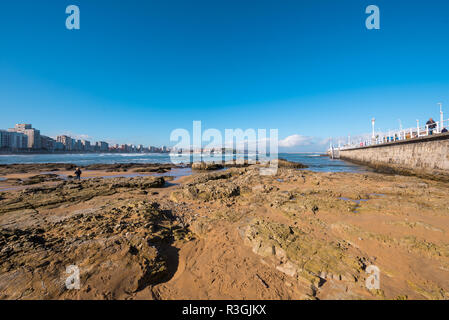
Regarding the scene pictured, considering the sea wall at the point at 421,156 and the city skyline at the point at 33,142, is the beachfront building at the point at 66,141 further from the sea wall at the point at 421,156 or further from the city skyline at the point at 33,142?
the sea wall at the point at 421,156

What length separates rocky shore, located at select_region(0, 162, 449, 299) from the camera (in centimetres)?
311

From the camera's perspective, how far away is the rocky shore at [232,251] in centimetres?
311

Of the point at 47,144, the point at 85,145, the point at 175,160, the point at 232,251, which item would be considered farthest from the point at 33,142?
the point at 232,251

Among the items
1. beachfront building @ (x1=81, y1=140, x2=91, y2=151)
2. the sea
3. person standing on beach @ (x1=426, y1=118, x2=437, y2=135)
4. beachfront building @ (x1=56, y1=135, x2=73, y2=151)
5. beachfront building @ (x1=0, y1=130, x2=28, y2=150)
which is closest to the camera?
person standing on beach @ (x1=426, y1=118, x2=437, y2=135)

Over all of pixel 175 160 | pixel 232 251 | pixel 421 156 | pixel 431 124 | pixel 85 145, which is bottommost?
pixel 232 251

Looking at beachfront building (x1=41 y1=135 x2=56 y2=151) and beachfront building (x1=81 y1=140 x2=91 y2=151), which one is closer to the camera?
beachfront building (x1=41 y1=135 x2=56 y2=151)

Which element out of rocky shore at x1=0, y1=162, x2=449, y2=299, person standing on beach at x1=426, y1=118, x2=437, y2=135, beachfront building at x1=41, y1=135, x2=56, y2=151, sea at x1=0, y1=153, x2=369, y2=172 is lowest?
rocky shore at x1=0, y1=162, x2=449, y2=299

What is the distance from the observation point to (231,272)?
363 centimetres

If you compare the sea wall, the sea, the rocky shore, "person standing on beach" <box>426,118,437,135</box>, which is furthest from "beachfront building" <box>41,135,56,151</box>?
"person standing on beach" <box>426,118,437,135</box>

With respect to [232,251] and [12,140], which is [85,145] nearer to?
[12,140]

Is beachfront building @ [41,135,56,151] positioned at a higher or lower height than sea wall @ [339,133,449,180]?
higher

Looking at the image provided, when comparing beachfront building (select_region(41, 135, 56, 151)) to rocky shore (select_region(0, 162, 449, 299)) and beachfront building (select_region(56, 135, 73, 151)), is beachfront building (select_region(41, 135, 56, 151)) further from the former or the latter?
rocky shore (select_region(0, 162, 449, 299))

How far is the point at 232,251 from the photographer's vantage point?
14.4ft

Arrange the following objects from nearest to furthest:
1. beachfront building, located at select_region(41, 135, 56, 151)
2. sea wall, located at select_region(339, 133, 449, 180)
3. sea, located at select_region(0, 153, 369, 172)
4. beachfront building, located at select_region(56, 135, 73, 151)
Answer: sea wall, located at select_region(339, 133, 449, 180) < sea, located at select_region(0, 153, 369, 172) < beachfront building, located at select_region(41, 135, 56, 151) < beachfront building, located at select_region(56, 135, 73, 151)
